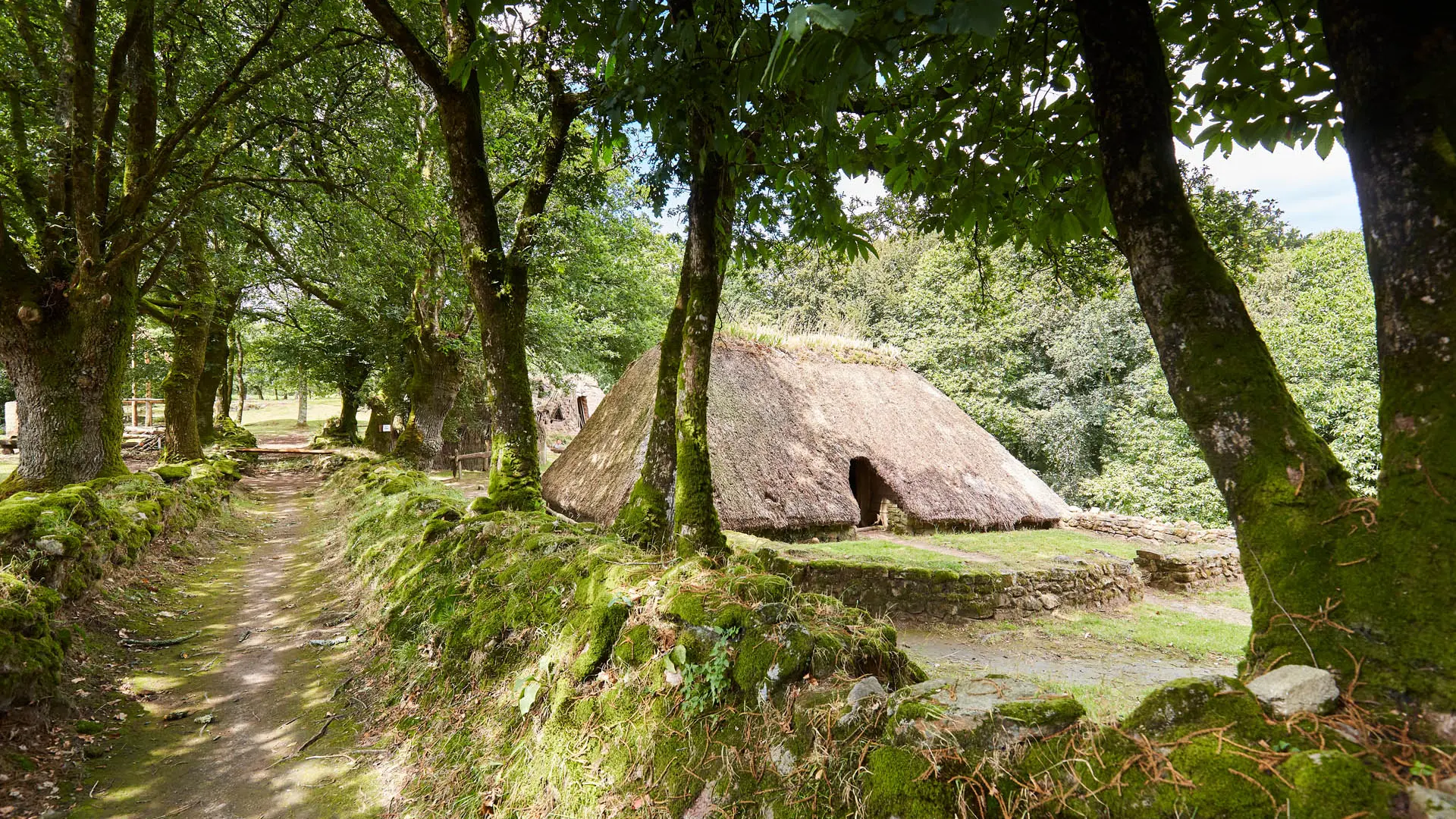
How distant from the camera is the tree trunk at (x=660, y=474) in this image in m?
4.91

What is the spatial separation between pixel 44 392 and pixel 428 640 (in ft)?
18.9

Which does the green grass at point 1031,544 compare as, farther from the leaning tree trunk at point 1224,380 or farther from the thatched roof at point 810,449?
the leaning tree trunk at point 1224,380

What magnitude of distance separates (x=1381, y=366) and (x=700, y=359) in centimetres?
361

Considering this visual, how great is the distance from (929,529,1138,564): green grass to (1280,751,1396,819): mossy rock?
8581 millimetres

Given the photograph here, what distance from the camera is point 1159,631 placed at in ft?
26.1

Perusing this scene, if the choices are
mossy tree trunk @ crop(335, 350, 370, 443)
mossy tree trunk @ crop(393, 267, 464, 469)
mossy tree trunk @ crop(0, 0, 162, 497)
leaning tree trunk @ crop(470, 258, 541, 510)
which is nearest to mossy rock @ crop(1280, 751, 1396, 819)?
leaning tree trunk @ crop(470, 258, 541, 510)

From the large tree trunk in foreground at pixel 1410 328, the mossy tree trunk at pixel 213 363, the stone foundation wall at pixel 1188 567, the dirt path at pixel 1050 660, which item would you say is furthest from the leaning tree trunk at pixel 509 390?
the mossy tree trunk at pixel 213 363

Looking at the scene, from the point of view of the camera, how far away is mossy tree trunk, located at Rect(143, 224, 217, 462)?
11261 mm

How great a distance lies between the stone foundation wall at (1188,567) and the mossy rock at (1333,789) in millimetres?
11124

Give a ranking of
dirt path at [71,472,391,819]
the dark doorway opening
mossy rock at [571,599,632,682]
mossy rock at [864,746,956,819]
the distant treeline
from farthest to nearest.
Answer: the distant treeline
the dark doorway opening
dirt path at [71,472,391,819]
mossy rock at [571,599,632,682]
mossy rock at [864,746,956,819]

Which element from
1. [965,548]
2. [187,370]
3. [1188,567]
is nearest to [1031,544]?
[965,548]

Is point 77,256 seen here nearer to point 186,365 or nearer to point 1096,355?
point 186,365

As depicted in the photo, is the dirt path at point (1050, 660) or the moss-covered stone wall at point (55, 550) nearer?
the moss-covered stone wall at point (55, 550)

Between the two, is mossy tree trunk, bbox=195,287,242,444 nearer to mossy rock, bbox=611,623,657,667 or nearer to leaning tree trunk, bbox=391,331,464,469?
leaning tree trunk, bbox=391,331,464,469
